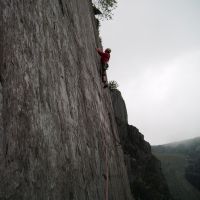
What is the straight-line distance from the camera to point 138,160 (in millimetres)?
31188

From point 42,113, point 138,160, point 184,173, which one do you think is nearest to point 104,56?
point 42,113

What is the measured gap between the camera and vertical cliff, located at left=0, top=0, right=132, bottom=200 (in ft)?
8.99

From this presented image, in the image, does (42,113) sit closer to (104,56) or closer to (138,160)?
(104,56)

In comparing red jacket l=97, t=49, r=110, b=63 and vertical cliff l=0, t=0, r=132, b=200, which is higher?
red jacket l=97, t=49, r=110, b=63

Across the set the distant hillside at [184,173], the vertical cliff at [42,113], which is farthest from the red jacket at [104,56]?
the distant hillside at [184,173]

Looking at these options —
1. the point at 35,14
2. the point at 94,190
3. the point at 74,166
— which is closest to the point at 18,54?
the point at 35,14

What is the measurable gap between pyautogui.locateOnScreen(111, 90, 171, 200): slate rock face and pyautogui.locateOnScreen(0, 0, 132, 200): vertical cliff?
23265mm

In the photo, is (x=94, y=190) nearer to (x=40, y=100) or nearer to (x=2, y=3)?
(x=40, y=100)

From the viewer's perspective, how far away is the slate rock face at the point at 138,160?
28797 millimetres

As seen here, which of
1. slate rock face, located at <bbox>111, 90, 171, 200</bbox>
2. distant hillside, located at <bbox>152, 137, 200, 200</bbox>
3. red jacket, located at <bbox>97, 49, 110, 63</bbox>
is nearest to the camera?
red jacket, located at <bbox>97, 49, 110, 63</bbox>

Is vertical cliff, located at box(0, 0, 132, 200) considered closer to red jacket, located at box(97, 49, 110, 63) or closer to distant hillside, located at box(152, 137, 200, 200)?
red jacket, located at box(97, 49, 110, 63)

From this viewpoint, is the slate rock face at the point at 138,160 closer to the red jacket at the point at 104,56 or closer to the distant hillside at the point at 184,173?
the distant hillside at the point at 184,173

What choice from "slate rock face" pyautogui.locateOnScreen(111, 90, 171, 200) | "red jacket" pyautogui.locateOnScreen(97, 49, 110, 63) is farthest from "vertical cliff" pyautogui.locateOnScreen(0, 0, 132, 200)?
"slate rock face" pyautogui.locateOnScreen(111, 90, 171, 200)

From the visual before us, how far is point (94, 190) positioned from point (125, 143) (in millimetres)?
26285
